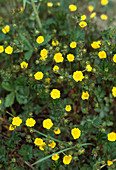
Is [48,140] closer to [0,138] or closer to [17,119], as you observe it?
[17,119]

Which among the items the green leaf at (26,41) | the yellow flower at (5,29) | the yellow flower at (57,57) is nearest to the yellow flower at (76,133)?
the yellow flower at (57,57)

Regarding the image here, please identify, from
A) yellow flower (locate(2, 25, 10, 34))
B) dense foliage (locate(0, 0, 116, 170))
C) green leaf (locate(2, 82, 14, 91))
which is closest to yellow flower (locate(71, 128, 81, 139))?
dense foliage (locate(0, 0, 116, 170))

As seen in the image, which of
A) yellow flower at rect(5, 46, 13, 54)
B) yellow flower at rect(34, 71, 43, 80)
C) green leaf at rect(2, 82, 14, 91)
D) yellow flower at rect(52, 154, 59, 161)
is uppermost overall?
yellow flower at rect(5, 46, 13, 54)

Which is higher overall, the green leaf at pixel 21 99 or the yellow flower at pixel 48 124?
the green leaf at pixel 21 99

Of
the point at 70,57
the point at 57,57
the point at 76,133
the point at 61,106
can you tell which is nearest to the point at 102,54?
the point at 70,57

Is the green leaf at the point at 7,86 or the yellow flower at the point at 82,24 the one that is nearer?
the yellow flower at the point at 82,24

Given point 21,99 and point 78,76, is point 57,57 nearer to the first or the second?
point 78,76

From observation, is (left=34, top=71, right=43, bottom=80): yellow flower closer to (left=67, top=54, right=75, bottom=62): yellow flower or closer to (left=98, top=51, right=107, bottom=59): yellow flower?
(left=67, top=54, right=75, bottom=62): yellow flower

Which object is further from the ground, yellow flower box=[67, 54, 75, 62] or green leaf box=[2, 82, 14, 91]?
yellow flower box=[67, 54, 75, 62]

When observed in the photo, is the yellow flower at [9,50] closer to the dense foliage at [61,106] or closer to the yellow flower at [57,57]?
the dense foliage at [61,106]

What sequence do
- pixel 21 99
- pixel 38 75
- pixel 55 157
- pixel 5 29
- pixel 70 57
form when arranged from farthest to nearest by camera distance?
pixel 5 29 → pixel 21 99 → pixel 70 57 → pixel 38 75 → pixel 55 157

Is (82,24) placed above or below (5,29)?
below

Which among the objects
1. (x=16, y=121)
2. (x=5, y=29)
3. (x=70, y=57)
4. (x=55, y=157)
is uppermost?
(x=5, y=29)
